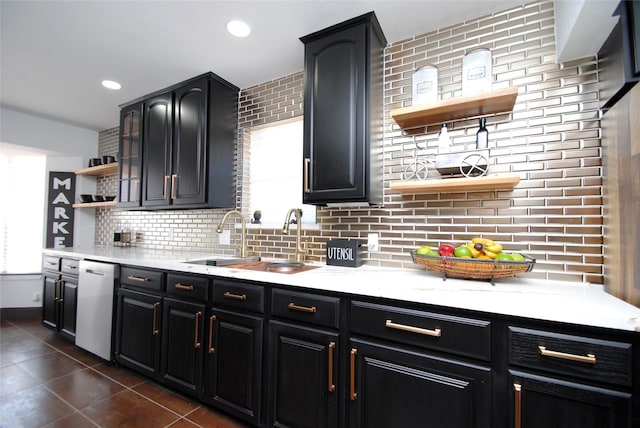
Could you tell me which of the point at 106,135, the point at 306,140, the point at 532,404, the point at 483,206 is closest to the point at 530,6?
the point at 483,206

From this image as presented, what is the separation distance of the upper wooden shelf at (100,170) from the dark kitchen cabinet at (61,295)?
A: 4.00ft

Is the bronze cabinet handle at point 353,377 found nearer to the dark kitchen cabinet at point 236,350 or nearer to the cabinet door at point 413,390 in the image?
the cabinet door at point 413,390

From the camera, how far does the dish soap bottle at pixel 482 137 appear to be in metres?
1.61

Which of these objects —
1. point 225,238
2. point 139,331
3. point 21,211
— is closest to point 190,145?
point 225,238

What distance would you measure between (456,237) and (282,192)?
151cm

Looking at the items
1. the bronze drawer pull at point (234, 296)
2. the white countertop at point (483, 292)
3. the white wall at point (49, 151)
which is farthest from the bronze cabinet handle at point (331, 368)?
the white wall at point (49, 151)

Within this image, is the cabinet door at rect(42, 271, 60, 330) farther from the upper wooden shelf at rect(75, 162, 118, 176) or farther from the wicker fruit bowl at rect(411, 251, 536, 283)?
the wicker fruit bowl at rect(411, 251, 536, 283)

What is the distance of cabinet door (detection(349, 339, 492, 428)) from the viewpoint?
1089mm

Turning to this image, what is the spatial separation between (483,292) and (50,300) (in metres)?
4.26

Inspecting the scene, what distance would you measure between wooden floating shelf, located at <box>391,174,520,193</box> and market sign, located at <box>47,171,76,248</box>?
15.4ft

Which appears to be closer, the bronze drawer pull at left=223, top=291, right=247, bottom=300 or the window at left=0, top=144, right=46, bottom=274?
the bronze drawer pull at left=223, top=291, right=247, bottom=300

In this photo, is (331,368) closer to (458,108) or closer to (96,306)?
(458,108)

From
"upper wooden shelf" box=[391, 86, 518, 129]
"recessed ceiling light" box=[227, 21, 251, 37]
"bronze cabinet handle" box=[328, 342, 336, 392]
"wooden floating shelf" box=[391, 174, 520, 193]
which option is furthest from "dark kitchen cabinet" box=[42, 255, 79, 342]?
"upper wooden shelf" box=[391, 86, 518, 129]

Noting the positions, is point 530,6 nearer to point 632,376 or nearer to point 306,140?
point 306,140
